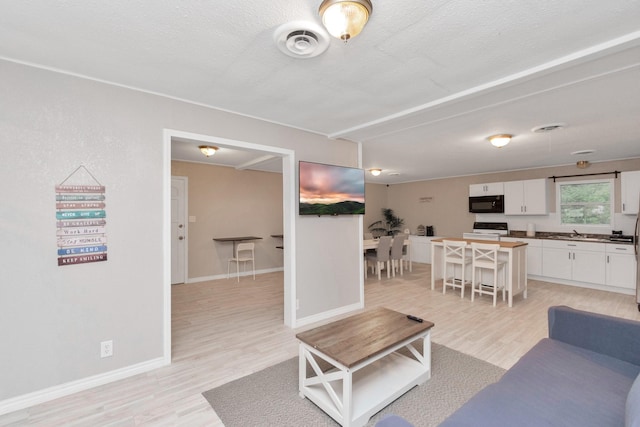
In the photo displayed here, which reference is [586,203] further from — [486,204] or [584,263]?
[486,204]

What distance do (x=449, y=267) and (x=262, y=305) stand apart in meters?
3.43

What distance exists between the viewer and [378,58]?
199 cm

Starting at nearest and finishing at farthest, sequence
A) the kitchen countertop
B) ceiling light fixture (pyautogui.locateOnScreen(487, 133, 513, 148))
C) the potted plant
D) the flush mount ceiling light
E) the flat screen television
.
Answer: the flat screen television
ceiling light fixture (pyautogui.locateOnScreen(487, 133, 513, 148))
the flush mount ceiling light
the kitchen countertop
the potted plant

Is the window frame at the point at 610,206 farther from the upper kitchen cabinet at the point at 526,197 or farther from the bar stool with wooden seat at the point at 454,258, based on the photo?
→ the bar stool with wooden seat at the point at 454,258

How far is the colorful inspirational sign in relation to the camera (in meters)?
2.19

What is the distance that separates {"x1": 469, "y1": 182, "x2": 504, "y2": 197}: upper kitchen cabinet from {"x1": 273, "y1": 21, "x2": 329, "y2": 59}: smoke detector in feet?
20.8

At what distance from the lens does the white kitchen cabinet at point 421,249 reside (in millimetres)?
7734

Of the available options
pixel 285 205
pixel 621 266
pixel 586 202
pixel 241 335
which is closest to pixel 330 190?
pixel 285 205

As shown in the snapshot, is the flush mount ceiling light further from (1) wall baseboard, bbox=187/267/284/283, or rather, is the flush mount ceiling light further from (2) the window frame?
(1) wall baseboard, bbox=187/267/284/283

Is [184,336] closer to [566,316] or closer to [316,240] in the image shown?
[316,240]

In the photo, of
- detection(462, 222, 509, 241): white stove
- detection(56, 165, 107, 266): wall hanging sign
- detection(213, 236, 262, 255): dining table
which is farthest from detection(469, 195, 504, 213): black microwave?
detection(56, 165, 107, 266): wall hanging sign

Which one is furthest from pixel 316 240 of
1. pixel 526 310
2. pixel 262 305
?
pixel 526 310

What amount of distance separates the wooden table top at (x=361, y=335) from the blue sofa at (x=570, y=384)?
25.9 inches

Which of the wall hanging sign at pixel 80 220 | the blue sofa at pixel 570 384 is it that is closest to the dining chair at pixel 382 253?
the blue sofa at pixel 570 384
